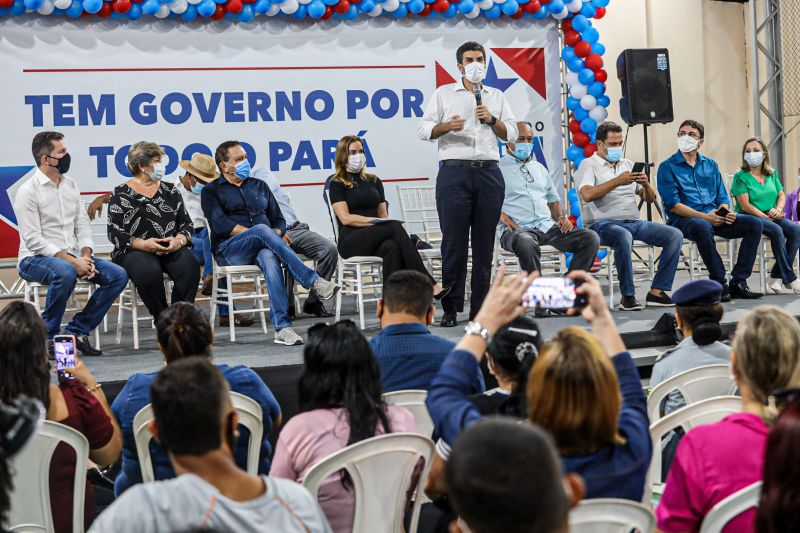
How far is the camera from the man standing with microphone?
588 cm

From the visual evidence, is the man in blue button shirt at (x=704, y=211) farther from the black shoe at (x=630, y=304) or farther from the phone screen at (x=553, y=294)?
the phone screen at (x=553, y=294)

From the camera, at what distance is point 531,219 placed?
21.8 feet

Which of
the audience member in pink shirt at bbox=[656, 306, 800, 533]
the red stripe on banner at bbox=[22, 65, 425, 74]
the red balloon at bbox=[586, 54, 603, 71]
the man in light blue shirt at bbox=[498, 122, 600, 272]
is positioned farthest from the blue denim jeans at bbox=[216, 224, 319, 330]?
the audience member in pink shirt at bbox=[656, 306, 800, 533]

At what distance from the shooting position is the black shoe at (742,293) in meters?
6.83

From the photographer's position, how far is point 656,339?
5.63m

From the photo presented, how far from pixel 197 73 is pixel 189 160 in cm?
66

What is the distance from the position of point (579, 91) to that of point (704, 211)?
1851 mm

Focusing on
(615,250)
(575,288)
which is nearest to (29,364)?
(575,288)

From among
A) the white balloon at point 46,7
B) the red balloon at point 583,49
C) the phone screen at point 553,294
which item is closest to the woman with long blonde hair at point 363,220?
the white balloon at point 46,7

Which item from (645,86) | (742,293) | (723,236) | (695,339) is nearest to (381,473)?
(695,339)

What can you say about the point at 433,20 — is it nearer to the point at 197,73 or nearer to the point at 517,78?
the point at 517,78

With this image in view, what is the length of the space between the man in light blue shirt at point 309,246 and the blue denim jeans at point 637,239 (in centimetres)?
175

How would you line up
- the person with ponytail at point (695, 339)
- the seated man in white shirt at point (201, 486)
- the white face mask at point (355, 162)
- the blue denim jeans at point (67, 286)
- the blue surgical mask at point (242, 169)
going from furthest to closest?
the white face mask at point (355, 162), the blue surgical mask at point (242, 169), the blue denim jeans at point (67, 286), the person with ponytail at point (695, 339), the seated man in white shirt at point (201, 486)

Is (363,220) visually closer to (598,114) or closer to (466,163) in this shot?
(466,163)
